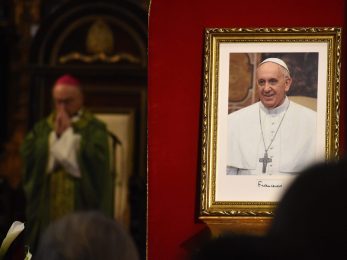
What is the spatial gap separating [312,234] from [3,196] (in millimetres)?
7100

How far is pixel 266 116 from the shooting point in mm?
2863

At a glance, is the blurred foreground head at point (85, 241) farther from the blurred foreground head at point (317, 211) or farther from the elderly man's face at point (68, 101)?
the elderly man's face at point (68, 101)

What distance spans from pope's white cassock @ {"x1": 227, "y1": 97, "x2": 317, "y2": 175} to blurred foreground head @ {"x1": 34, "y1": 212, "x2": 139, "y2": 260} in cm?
150

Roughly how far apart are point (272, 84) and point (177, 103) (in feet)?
0.94

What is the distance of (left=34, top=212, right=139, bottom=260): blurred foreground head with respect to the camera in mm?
1314

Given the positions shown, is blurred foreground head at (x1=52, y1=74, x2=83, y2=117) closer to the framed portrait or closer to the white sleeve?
the white sleeve

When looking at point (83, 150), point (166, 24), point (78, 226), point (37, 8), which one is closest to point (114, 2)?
point (37, 8)

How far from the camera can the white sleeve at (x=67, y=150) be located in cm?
725

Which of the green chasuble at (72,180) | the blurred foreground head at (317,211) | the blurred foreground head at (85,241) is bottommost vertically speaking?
the green chasuble at (72,180)

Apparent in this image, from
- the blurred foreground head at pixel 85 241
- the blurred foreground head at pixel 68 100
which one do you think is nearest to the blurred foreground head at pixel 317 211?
the blurred foreground head at pixel 85 241

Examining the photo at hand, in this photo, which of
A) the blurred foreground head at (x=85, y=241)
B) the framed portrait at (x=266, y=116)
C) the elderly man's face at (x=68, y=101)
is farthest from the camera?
the elderly man's face at (x=68, y=101)

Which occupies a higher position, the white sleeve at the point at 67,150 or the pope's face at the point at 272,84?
the pope's face at the point at 272,84

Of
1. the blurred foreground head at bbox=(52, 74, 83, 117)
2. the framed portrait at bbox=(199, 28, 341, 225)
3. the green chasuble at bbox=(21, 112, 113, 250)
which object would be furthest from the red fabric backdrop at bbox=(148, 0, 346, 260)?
the blurred foreground head at bbox=(52, 74, 83, 117)

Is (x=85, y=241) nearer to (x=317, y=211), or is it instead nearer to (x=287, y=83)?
(x=317, y=211)
